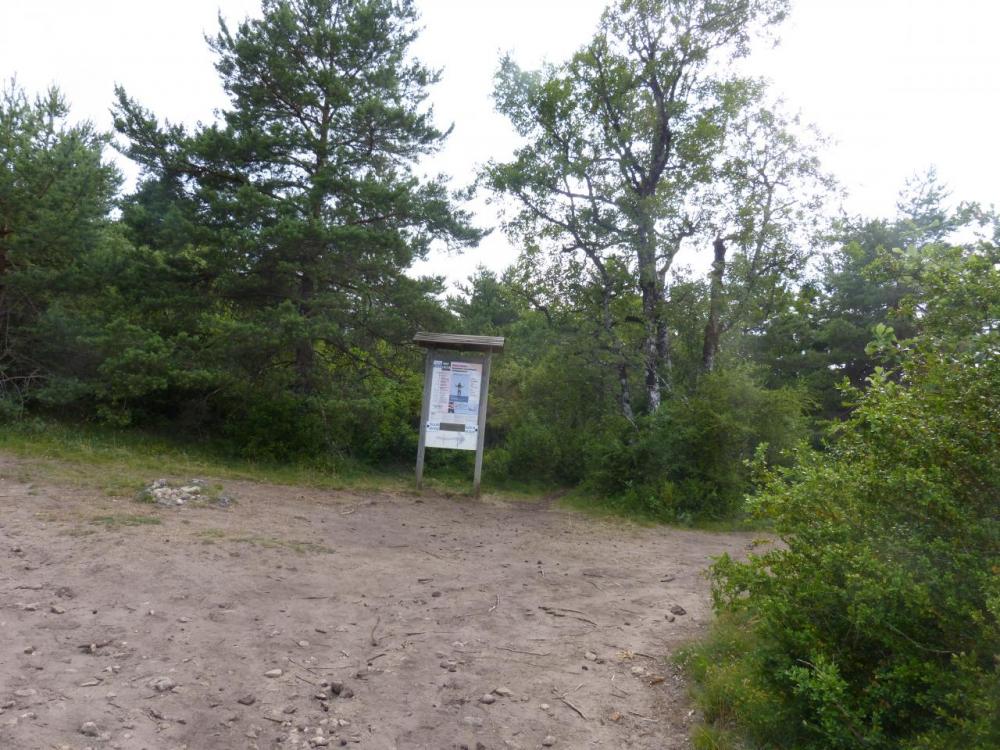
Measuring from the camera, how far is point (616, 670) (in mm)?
4453

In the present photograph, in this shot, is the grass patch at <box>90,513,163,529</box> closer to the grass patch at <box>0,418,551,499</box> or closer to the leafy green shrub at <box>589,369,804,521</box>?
the grass patch at <box>0,418,551,499</box>

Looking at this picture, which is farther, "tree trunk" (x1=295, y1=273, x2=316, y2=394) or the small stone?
"tree trunk" (x1=295, y1=273, x2=316, y2=394)

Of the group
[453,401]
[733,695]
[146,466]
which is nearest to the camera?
[733,695]

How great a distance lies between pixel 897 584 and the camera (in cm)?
274

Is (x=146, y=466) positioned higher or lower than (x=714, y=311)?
lower

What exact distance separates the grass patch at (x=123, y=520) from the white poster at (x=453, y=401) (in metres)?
5.33

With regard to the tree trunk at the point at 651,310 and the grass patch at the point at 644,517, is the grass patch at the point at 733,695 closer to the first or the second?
the grass patch at the point at 644,517

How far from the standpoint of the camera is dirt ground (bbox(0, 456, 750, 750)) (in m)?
3.46

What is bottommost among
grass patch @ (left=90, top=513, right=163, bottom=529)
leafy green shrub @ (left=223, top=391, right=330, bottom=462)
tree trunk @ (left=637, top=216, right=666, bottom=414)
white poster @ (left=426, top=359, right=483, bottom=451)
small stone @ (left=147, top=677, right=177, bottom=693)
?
small stone @ (left=147, top=677, right=177, bottom=693)

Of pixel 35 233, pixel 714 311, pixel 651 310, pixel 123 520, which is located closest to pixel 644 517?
pixel 651 310

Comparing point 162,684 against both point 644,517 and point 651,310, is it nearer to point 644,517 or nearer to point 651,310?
point 644,517

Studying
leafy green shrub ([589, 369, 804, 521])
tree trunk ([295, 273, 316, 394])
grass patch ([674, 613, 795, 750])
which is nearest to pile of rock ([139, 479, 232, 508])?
tree trunk ([295, 273, 316, 394])

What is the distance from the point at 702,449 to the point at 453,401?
14.6ft

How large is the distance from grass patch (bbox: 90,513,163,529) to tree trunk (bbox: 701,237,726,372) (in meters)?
10.6
